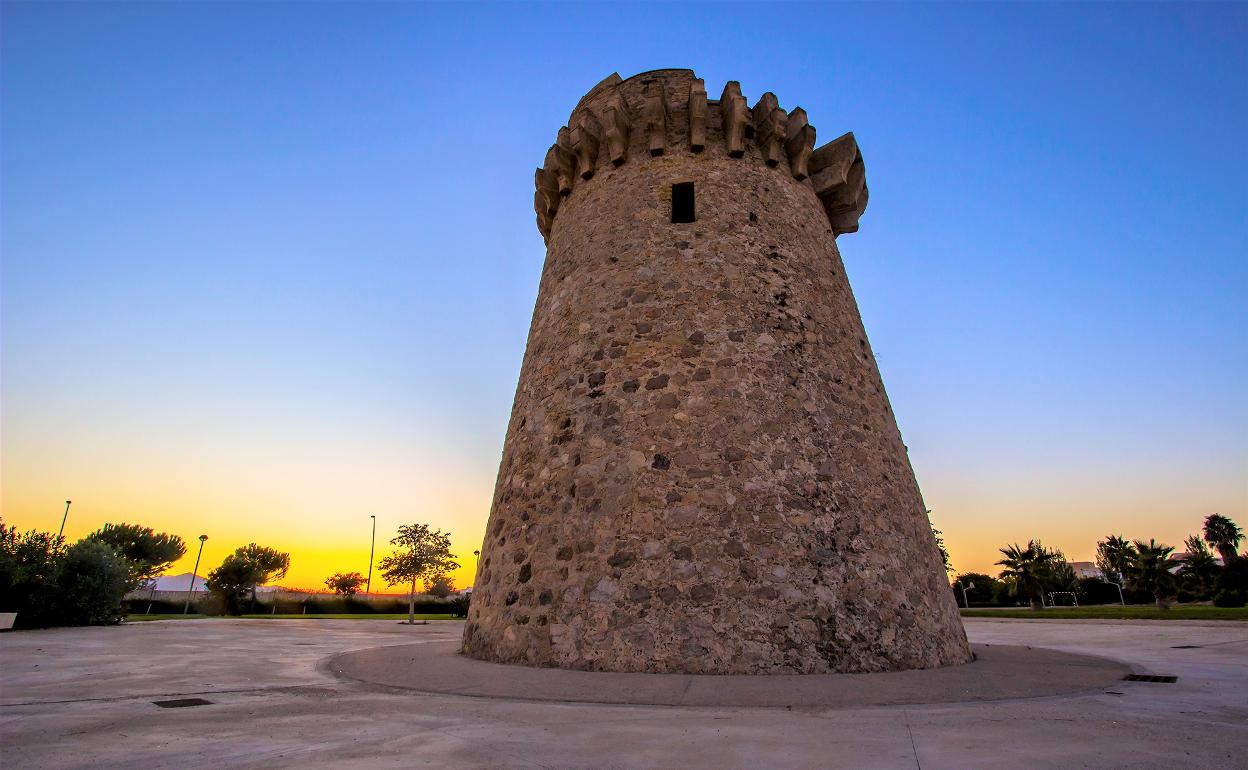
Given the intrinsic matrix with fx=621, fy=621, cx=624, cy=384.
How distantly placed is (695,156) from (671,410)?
4.45 m

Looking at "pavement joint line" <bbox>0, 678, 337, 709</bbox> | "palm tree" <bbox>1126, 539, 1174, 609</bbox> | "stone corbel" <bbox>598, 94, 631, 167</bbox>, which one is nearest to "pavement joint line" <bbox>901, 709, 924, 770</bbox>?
"pavement joint line" <bbox>0, 678, 337, 709</bbox>

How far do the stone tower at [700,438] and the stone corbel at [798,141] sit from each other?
34mm

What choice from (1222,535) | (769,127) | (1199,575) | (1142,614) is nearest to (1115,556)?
(1199,575)

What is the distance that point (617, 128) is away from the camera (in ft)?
31.8

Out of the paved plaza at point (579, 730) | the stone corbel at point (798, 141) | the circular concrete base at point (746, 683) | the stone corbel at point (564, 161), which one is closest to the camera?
the paved plaza at point (579, 730)

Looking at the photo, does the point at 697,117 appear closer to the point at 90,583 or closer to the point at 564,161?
the point at 564,161

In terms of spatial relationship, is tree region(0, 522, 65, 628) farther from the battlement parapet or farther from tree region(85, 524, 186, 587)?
tree region(85, 524, 186, 587)

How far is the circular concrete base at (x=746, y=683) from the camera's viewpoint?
175 inches

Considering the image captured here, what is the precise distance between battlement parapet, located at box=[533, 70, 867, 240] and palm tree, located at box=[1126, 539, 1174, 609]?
3739cm

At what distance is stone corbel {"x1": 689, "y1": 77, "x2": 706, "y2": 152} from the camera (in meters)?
9.44

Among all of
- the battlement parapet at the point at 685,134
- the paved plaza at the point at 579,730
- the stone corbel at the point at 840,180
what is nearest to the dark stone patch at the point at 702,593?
the paved plaza at the point at 579,730

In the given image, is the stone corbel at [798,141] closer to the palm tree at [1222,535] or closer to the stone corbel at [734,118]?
the stone corbel at [734,118]

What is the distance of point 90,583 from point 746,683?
21.7 meters

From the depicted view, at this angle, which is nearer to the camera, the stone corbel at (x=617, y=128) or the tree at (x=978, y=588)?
the stone corbel at (x=617, y=128)
